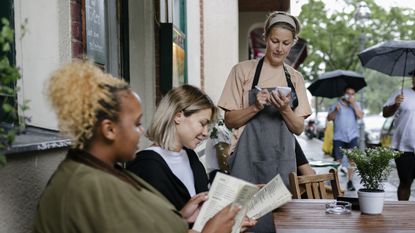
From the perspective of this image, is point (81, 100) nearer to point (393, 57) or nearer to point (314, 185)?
point (314, 185)

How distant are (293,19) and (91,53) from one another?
146cm

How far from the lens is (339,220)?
306 centimetres

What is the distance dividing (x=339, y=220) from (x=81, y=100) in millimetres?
1925

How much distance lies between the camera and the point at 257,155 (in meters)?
3.87

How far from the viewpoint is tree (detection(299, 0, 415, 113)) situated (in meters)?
24.0

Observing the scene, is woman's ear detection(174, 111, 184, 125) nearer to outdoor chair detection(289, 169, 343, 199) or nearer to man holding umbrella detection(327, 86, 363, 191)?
outdoor chair detection(289, 169, 343, 199)

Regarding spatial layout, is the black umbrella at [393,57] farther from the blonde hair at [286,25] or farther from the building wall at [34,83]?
the building wall at [34,83]

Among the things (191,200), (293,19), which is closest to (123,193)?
(191,200)

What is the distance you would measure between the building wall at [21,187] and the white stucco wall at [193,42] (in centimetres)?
435

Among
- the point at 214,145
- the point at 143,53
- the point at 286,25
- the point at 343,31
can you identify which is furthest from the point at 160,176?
the point at 343,31

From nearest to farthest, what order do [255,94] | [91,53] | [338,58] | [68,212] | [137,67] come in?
[68,212] < [91,53] < [255,94] < [137,67] < [338,58]

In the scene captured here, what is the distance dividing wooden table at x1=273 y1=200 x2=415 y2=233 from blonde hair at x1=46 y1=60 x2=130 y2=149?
1484mm

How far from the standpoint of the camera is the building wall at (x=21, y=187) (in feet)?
6.82

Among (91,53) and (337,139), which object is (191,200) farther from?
(337,139)
